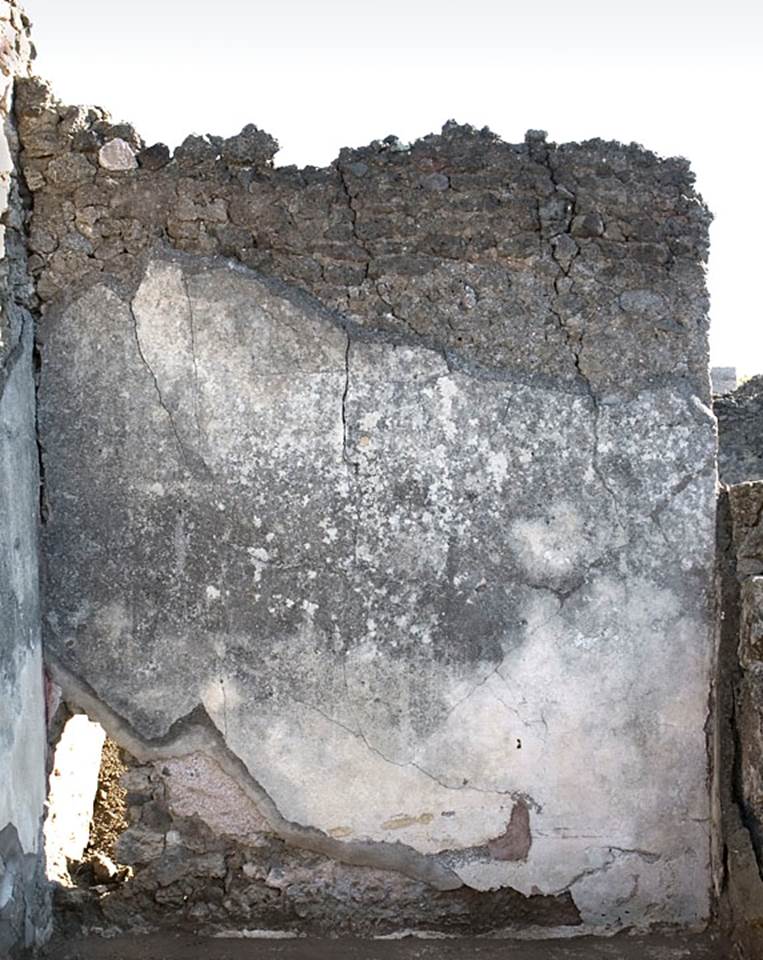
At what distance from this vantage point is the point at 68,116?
3.61 meters

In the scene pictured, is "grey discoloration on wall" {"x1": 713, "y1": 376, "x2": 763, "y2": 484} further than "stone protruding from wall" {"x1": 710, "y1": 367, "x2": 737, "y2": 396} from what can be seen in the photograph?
No

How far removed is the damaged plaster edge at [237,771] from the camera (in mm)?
3689

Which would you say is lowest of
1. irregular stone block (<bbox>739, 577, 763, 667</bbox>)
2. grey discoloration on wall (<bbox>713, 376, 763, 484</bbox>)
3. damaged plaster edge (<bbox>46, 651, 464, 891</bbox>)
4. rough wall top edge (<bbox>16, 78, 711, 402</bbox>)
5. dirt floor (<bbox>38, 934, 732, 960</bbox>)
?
dirt floor (<bbox>38, 934, 732, 960</bbox>)

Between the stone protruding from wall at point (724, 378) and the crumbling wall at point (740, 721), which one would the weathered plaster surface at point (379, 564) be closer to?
the crumbling wall at point (740, 721)

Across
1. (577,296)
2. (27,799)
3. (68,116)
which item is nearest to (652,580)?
(577,296)

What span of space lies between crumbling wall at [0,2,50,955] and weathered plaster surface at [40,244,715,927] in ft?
0.39

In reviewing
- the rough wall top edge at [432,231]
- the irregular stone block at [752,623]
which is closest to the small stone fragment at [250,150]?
the rough wall top edge at [432,231]

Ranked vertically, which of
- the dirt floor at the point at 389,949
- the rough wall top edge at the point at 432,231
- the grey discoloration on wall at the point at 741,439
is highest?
the rough wall top edge at the point at 432,231

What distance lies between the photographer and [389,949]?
3.67 meters

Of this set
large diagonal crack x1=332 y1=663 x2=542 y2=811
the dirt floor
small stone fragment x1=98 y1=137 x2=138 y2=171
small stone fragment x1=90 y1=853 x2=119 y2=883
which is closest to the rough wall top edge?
small stone fragment x1=98 y1=137 x2=138 y2=171

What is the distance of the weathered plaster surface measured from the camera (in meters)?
3.64

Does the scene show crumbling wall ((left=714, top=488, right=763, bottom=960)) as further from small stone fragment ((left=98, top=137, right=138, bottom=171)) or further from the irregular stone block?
small stone fragment ((left=98, top=137, right=138, bottom=171))

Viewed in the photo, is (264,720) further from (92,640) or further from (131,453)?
(131,453)

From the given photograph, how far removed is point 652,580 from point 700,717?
17.5 inches
